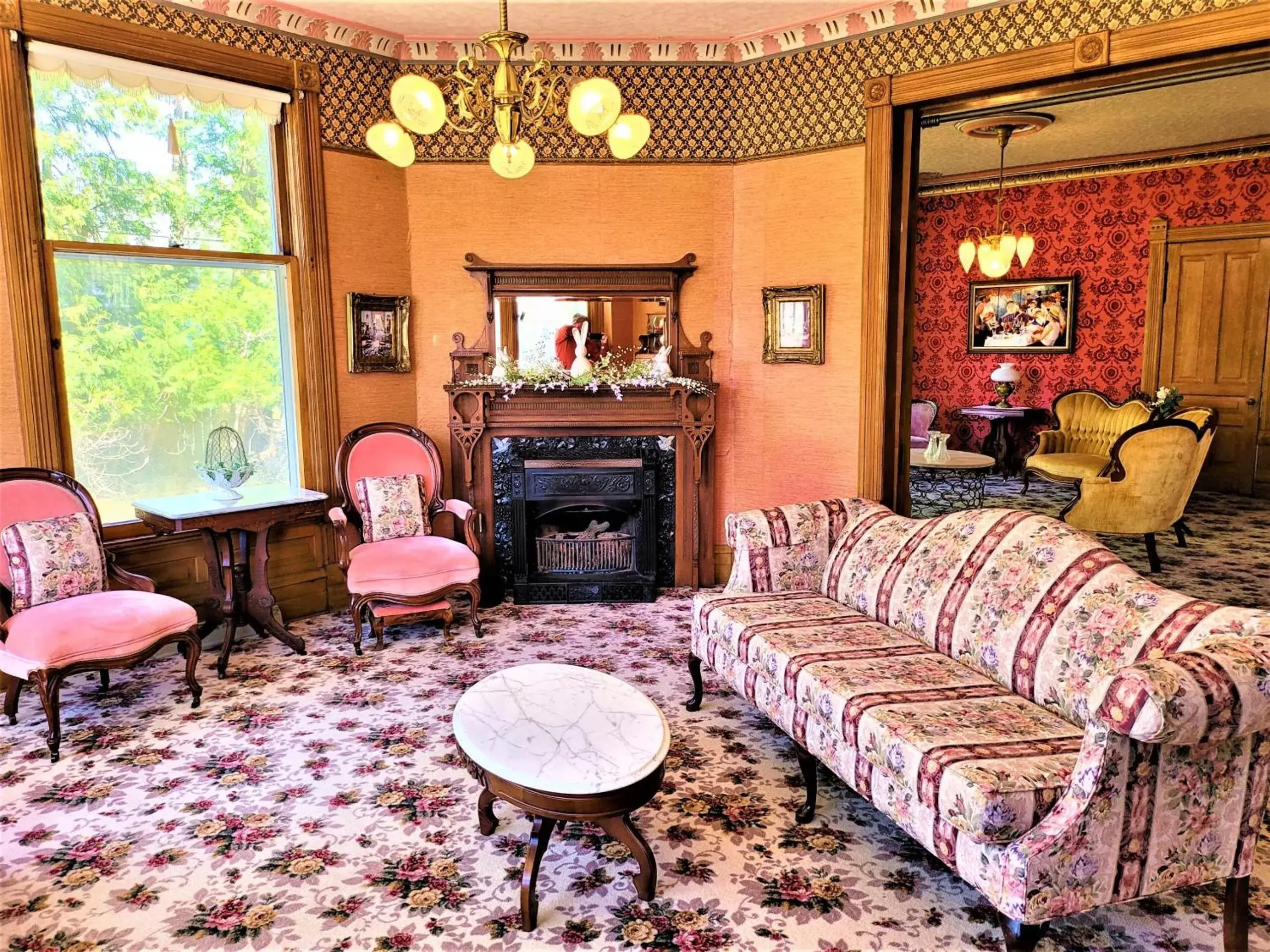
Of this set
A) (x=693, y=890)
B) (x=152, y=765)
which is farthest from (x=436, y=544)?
(x=693, y=890)

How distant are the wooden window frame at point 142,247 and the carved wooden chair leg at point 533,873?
9.89 ft

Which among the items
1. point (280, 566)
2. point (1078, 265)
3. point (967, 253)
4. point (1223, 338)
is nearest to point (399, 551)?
point (280, 566)

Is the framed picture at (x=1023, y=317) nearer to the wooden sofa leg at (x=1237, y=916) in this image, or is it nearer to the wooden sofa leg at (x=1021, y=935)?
the wooden sofa leg at (x=1237, y=916)

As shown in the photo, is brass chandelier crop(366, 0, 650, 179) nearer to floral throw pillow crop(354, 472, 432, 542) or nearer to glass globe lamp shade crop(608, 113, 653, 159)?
glass globe lamp shade crop(608, 113, 653, 159)

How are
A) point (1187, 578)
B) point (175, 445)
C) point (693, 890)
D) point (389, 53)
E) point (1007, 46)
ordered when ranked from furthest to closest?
1. point (1187, 578)
2. point (389, 53)
3. point (175, 445)
4. point (1007, 46)
5. point (693, 890)

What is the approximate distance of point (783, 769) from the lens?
321 cm

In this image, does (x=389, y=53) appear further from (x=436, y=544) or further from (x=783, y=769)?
(x=783, y=769)

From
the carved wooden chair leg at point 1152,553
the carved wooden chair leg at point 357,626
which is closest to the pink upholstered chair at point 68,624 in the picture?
the carved wooden chair leg at point 357,626

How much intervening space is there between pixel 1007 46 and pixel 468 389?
3.32 meters

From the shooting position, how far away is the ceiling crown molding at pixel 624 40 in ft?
14.5

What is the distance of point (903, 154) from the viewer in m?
4.68

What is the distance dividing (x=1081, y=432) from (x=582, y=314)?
518cm

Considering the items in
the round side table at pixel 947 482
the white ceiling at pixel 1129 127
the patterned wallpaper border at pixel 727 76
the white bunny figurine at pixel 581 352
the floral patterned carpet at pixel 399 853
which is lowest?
the floral patterned carpet at pixel 399 853

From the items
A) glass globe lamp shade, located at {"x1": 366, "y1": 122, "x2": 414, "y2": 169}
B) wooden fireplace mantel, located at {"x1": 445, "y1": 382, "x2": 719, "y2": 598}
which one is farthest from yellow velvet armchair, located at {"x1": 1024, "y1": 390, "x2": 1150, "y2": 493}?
glass globe lamp shade, located at {"x1": 366, "y1": 122, "x2": 414, "y2": 169}
